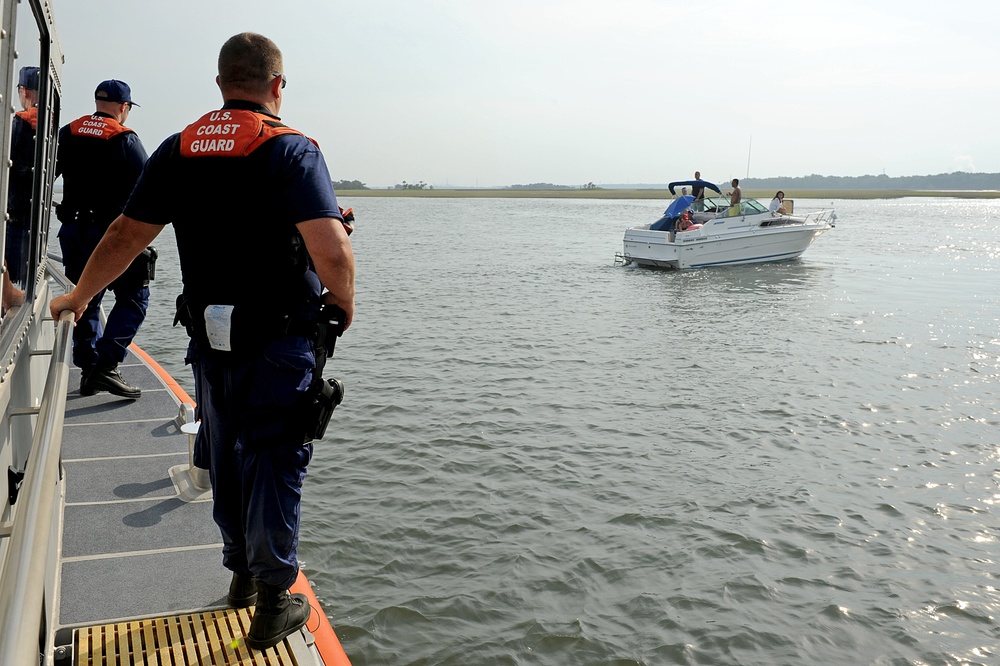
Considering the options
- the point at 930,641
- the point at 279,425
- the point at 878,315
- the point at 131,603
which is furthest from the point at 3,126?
the point at 878,315

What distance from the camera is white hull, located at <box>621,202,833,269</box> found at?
83.8ft

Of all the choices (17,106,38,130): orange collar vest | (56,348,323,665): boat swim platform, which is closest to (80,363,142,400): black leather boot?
(56,348,323,665): boat swim platform

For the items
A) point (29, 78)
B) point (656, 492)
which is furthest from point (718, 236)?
point (29, 78)

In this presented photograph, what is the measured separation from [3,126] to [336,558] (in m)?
4.41

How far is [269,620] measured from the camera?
3.12 meters

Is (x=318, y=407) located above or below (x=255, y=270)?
below

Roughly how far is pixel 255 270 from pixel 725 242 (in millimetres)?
24297

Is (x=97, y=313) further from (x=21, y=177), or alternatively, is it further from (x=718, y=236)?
(x=718, y=236)

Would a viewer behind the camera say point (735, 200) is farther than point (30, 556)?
Yes

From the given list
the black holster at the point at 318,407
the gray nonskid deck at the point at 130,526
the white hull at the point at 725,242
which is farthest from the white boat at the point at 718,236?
the black holster at the point at 318,407

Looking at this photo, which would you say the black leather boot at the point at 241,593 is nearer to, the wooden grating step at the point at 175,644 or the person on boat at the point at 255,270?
the wooden grating step at the point at 175,644

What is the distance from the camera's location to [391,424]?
905 centimetres

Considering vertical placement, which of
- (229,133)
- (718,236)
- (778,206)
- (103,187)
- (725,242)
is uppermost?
(229,133)

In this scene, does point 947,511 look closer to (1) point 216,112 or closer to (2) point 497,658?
(2) point 497,658
